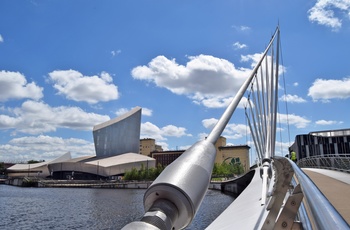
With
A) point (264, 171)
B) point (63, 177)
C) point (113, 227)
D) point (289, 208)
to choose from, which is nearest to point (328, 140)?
point (113, 227)

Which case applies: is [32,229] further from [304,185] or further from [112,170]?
[112,170]

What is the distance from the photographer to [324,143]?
60.6 metres

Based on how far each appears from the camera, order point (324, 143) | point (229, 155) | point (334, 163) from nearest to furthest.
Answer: point (334, 163) → point (324, 143) → point (229, 155)

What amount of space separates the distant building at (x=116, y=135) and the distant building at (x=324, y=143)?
58.7 metres

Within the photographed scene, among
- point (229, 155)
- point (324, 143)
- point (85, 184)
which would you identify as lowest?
point (85, 184)

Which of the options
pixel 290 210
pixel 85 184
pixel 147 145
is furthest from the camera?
pixel 147 145

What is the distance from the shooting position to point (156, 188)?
120 centimetres

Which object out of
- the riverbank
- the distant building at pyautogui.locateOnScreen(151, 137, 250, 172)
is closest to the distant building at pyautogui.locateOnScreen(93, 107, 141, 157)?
the riverbank

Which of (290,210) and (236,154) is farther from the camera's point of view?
(236,154)

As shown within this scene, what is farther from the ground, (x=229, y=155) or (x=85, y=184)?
(x=229, y=155)

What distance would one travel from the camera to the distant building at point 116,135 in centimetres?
10662

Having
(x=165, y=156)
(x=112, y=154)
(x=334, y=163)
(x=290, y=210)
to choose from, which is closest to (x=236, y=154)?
(x=165, y=156)

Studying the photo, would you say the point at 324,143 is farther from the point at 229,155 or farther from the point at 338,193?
the point at 229,155

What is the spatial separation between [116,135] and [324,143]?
67.1 m
